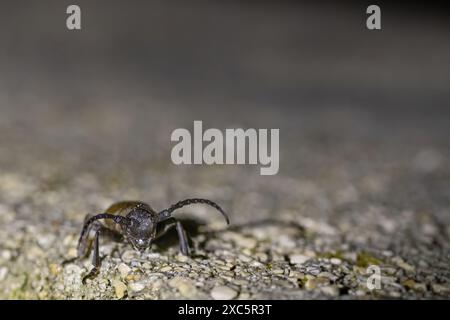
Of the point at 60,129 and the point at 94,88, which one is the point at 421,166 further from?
the point at 94,88

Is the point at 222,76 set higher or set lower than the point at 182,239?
higher

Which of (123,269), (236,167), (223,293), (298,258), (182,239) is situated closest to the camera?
(223,293)

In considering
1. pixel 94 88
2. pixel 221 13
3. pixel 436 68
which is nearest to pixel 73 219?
pixel 94 88

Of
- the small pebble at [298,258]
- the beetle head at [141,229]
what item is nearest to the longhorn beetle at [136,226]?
the beetle head at [141,229]

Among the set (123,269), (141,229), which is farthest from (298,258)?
(123,269)

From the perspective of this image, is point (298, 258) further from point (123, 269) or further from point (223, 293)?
point (123, 269)

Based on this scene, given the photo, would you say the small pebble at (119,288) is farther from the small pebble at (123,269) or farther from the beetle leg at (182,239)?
the beetle leg at (182,239)
